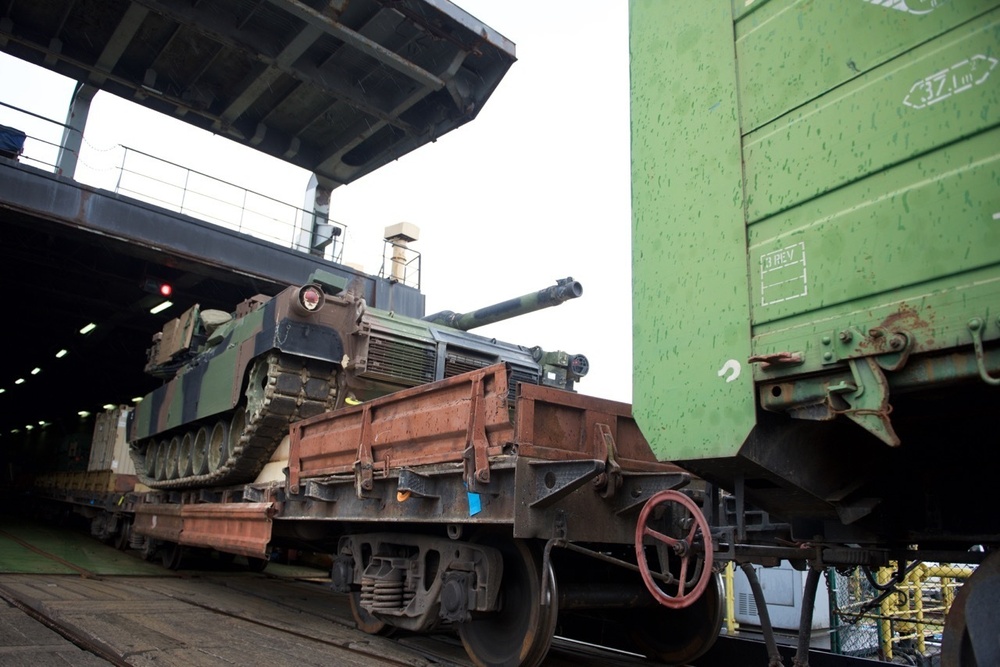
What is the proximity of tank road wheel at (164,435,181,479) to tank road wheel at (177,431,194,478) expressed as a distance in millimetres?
100

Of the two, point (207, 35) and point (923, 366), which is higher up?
point (207, 35)

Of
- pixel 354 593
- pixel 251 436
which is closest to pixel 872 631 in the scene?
pixel 354 593

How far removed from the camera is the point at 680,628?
506cm

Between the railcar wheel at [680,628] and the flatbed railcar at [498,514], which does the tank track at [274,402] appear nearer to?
the flatbed railcar at [498,514]

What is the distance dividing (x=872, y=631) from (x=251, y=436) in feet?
20.3

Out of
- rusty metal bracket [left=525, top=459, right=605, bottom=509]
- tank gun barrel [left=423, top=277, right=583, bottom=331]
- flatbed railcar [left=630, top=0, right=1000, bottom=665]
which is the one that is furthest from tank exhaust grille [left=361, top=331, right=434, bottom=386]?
flatbed railcar [left=630, top=0, right=1000, bottom=665]

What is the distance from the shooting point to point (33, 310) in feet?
63.1

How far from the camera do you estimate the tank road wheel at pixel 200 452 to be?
381 inches

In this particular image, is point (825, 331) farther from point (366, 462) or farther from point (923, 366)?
point (366, 462)

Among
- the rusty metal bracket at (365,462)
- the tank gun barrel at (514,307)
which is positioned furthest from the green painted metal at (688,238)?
the tank gun barrel at (514,307)

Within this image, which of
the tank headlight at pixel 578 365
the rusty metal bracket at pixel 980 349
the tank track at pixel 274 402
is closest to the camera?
the rusty metal bracket at pixel 980 349

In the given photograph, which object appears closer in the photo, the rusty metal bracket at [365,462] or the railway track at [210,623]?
the railway track at [210,623]

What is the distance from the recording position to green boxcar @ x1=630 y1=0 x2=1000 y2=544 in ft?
7.38

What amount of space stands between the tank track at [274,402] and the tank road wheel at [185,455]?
2.03 meters
